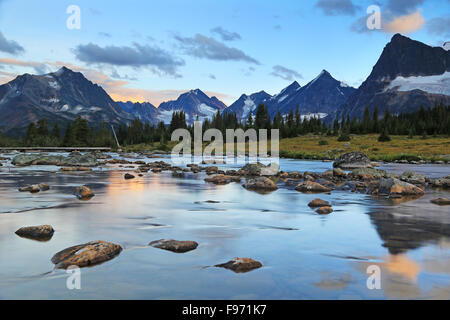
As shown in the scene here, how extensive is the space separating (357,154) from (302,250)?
1523 inches

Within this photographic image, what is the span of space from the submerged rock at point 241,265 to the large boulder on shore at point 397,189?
15.5m

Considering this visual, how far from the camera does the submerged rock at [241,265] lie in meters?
8.75

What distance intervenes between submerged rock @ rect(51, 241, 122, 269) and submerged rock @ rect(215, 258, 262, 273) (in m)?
2.87

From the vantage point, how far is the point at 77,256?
9.04 meters

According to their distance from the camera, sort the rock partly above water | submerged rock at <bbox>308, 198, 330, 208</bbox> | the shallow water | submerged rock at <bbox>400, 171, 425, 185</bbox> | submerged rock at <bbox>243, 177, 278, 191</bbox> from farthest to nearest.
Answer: submerged rock at <bbox>400, 171, 425, 185</bbox>
submerged rock at <bbox>243, 177, 278, 191</bbox>
the rock partly above water
submerged rock at <bbox>308, 198, 330, 208</bbox>
the shallow water

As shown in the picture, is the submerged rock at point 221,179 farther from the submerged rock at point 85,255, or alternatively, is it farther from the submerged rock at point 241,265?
the submerged rock at point 241,265

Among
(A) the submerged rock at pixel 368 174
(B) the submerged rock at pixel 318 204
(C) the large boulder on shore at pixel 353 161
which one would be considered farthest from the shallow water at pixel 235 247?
(C) the large boulder on shore at pixel 353 161

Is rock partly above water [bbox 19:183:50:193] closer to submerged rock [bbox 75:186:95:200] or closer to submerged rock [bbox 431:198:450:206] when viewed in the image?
submerged rock [bbox 75:186:95:200]

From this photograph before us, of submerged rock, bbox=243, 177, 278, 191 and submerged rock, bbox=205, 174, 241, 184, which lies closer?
submerged rock, bbox=243, 177, 278, 191

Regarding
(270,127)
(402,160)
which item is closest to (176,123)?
(270,127)

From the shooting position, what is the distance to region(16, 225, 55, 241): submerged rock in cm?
1172

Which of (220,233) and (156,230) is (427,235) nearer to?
(220,233)

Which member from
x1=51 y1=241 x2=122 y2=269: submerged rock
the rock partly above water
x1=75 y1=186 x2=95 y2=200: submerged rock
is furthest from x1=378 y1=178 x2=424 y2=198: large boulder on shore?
the rock partly above water
